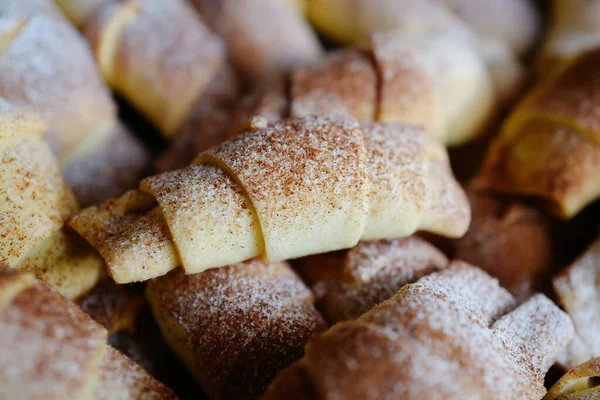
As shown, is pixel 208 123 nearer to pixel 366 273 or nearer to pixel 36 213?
pixel 36 213

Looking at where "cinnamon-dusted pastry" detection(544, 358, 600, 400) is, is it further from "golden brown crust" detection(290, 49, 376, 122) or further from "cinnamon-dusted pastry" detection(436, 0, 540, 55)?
"cinnamon-dusted pastry" detection(436, 0, 540, 55)

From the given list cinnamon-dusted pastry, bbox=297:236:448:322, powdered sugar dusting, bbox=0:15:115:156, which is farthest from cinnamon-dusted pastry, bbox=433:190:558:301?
powdered sugar dusting, bbox=0:15:115:156

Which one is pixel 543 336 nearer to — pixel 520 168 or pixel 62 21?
pixel 520 168

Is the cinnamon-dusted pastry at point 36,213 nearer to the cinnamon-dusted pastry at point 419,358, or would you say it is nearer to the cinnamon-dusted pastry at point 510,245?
the cinnamon-dusted pastry at point 419,358

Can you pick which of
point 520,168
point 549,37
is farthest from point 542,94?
point 549,37

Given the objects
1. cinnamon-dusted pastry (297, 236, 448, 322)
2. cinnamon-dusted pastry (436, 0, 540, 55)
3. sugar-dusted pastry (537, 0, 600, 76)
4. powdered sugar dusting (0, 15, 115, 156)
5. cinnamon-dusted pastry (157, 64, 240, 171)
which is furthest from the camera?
cinnamon-dusted pastry (436, 0, 540, 55)

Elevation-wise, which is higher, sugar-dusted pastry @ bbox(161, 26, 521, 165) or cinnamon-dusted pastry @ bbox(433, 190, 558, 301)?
sugar-dusted pastry @ bbox(161, 26, 521, 165)

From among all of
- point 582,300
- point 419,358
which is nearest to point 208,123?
point 419,358

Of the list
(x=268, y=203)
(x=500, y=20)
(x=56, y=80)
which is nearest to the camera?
(x=268, y=203)
